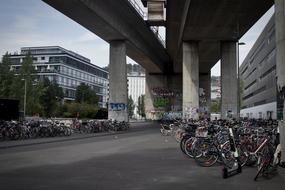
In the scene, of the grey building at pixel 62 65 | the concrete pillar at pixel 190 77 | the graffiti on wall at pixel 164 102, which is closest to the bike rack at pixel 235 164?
the concrete pillar at pixel 190 77

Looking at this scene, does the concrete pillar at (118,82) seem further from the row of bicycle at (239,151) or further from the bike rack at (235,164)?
the bike rack at (235,164)

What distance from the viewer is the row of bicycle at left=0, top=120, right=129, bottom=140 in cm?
2359

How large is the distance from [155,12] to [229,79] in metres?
11.0

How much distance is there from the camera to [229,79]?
44406mm

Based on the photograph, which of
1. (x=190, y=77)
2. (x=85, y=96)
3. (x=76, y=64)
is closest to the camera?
(x=190, y=77)

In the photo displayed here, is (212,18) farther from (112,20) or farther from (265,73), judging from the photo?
(265,73)

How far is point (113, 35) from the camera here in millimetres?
39500

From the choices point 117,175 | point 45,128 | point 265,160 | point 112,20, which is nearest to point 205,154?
point 265,160

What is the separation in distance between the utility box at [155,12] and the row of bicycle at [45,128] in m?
13.2

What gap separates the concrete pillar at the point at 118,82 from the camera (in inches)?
1644

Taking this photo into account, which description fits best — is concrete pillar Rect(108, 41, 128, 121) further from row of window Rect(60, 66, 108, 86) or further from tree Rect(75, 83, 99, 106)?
row of window Rect(60, 66, 108, 86)

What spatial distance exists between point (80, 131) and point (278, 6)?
2401 cm

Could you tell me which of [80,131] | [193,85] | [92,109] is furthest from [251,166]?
[92,109]

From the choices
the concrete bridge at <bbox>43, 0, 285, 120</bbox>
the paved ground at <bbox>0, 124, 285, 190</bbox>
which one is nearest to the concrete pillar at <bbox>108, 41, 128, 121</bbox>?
the concrete bridge at <bbox>43, 0, 285, 120</bbox>
